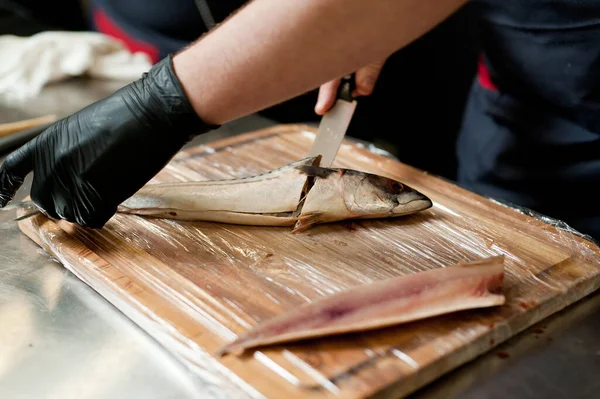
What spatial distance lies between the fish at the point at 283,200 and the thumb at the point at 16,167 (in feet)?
0.90

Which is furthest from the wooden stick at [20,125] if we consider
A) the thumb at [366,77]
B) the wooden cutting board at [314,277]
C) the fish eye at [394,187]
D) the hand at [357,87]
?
the fish eye at [394,187]

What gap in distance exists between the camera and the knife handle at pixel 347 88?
2.02m

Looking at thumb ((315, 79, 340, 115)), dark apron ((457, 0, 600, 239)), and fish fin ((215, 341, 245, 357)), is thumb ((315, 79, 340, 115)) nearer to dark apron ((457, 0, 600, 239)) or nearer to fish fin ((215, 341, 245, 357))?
dark apron ((457, 0, 600, 239))

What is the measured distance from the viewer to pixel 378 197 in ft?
5.90

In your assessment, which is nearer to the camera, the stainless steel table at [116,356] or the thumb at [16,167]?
the stainless steel table at [116,356]

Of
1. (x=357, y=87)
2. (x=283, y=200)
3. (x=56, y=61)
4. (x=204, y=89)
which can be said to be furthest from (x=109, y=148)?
(x=56, y=61)

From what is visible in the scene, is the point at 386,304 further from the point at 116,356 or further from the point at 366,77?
the point at 366,77

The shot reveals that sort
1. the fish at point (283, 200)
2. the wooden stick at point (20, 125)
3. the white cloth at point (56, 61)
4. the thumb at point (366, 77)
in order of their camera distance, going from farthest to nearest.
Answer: the white cloth at point (56, 61), the wooden stick at point (20, 125), the thumb at point (366, 77), the fish at point (283, 200)

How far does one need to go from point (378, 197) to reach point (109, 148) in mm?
770

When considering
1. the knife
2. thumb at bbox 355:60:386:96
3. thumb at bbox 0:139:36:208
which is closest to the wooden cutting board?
thumb at bbox 0:139:36:208

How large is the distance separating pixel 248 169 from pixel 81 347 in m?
0.98

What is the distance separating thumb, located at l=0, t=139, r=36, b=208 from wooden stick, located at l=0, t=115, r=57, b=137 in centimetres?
67

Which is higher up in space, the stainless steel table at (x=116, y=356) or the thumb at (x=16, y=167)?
the thumb at (x=16, y=167)

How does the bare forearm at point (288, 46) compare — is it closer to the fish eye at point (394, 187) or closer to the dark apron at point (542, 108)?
the fish eye at point (394, 187)
